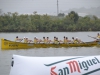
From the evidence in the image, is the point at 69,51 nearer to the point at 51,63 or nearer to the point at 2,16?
the point at 51,63

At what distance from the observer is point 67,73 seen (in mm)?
8891

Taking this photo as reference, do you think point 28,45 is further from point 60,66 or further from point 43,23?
point 43,23

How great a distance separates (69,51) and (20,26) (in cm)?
4508

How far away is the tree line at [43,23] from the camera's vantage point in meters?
70.7

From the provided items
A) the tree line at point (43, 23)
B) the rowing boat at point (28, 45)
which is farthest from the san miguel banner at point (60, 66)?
the tree line at point (43, 23)

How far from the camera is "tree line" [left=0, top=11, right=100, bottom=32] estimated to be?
2783 inches

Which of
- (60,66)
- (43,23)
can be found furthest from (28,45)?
(43,23)

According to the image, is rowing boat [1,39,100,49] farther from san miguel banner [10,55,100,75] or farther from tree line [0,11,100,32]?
tree line [0,11,100,32]

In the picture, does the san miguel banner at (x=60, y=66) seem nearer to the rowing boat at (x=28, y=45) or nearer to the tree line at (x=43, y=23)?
the rowing boat at (x=28, y=45)

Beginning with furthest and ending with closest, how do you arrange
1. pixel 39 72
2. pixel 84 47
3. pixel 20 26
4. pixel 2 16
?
1. pixel 2 16
2. pixel 20 26
3. pixel 84 47
4. pixel 39 72

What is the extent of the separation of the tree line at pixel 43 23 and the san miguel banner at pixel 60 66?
60525mm

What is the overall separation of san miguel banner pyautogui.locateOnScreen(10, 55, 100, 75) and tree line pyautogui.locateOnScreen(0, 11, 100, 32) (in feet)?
199

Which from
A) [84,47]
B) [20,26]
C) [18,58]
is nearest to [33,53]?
[84,47]

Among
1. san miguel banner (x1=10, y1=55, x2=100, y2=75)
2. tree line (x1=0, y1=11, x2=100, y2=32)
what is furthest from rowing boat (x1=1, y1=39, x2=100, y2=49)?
tree line (x1=0, y1=11, x2=100, y2=32)
